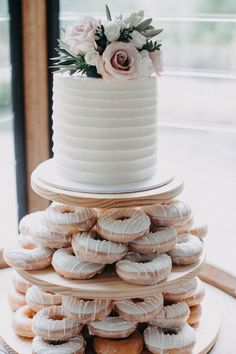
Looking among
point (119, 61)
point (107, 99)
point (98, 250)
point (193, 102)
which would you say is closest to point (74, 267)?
point (98, 250)

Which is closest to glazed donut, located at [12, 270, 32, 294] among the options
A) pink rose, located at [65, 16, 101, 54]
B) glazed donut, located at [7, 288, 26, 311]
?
glazed donut, located at [7, 288, 26, 311]

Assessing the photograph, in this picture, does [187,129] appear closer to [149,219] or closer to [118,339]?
[149,219]

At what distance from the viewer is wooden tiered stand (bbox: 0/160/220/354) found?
5.07 ft

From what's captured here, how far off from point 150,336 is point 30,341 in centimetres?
38

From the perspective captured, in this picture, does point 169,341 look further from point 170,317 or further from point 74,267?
point 74,267

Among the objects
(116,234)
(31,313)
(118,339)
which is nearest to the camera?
(116,234)

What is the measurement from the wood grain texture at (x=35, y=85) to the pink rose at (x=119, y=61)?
89 centimetres

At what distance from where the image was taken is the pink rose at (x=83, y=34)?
1526mm

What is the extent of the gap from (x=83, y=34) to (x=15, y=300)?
0.92 metres

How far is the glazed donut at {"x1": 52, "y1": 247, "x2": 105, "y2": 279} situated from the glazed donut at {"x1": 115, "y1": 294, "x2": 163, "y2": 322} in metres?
0.13

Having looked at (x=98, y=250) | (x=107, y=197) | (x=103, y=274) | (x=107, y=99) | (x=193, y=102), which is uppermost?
(x=107, y=99)

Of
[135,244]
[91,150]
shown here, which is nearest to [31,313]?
[135,244]

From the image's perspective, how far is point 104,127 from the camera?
61.2 inches

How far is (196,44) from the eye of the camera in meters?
2.24
